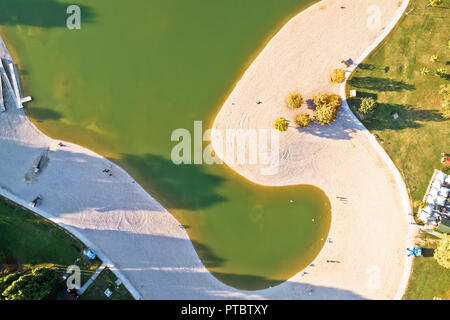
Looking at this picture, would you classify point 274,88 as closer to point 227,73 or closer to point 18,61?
point 227,73

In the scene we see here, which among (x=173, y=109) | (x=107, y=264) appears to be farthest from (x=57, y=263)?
(x=173, y=109)

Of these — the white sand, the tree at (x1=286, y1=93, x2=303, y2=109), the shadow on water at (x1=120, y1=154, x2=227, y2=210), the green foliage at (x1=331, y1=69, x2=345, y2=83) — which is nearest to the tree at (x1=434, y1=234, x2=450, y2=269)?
the white sand

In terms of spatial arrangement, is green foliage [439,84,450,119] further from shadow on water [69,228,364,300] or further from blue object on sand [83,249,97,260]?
blue object on sand [83,249,97,260]

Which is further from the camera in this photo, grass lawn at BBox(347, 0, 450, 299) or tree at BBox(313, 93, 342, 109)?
grass lawn at BBox(347, 0, 450, 299)

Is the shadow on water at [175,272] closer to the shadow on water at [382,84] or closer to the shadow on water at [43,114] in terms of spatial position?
the shadow on water at [43,114]
